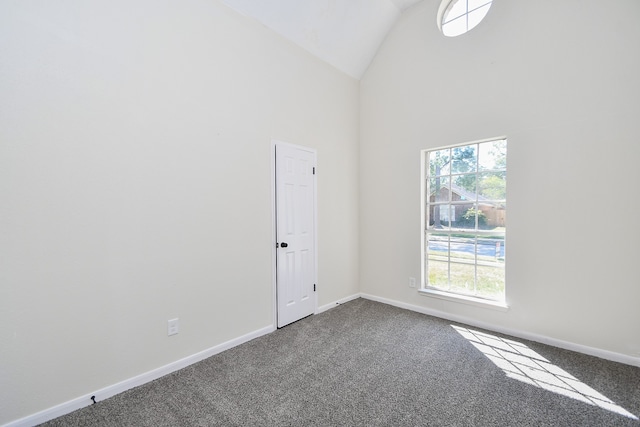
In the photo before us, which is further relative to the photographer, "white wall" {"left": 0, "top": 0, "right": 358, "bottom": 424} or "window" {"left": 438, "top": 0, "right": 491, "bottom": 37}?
"window" {"left": 438, "top": 0, "right": 491, "bottom": 37}

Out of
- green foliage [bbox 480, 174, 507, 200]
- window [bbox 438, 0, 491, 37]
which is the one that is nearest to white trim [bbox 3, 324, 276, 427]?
green foliage [bbox 480, 174, 507, 200]

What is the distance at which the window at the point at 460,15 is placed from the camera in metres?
3.11

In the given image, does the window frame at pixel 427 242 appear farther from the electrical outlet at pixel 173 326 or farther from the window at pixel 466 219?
the electrical outlet at pixel 173 326

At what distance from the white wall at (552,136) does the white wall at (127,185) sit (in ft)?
5.86

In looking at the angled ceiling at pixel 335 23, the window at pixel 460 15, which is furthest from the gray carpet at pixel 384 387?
the window at pixel 460 15

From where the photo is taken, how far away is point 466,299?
10.6ft

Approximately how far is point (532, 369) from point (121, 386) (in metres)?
3.20

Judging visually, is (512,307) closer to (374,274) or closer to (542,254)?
(542,254)

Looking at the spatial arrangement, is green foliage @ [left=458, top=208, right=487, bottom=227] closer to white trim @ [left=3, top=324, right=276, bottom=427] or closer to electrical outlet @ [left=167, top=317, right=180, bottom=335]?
white trim @ [left=3, top=324, right=276, bottom=427]

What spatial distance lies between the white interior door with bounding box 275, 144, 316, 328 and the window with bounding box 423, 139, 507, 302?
1.50 metres

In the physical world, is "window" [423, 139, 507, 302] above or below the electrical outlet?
above

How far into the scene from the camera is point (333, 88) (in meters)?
3.78

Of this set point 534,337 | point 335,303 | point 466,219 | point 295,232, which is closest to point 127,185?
point 295,232

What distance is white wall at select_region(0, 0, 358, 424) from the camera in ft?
5.60
